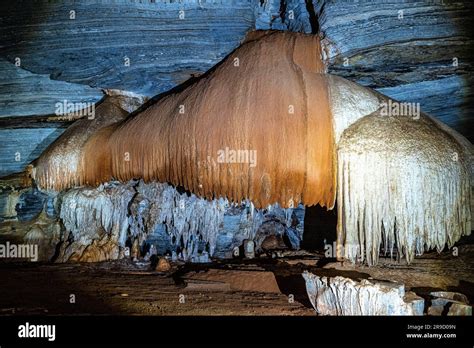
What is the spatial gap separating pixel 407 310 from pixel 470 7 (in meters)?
3.51

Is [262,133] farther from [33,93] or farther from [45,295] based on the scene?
[33,93]

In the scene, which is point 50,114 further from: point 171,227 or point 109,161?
point 171,227

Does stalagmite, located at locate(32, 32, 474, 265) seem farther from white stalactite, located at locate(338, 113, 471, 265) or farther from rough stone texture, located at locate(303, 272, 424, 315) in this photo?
rough stone texture, located at locate(303, 272, 424, 315)

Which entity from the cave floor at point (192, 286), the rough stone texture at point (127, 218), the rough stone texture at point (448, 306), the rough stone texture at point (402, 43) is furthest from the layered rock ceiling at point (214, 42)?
the rough stone texture at point (448, 306)

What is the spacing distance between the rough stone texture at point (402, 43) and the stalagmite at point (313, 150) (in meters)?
0.39

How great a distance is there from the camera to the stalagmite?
4.29m

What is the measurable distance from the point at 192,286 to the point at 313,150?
2342 millimetres

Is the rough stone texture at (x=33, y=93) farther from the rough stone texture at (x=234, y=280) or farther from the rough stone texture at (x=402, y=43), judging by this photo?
the rough stone texture at (x=402, y=43)

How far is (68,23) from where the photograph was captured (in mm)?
5398

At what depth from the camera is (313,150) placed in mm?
4422

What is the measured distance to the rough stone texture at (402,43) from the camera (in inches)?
177

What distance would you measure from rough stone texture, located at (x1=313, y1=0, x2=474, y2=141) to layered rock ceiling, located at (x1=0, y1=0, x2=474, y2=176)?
0.04ft

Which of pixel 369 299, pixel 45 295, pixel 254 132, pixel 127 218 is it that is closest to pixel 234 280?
pixel 254 132

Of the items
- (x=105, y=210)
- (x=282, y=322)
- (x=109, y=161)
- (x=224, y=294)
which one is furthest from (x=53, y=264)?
(x=282, y=322)
